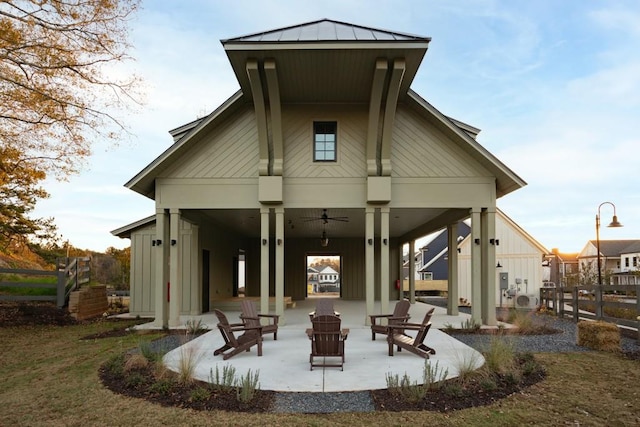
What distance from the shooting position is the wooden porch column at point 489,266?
11.1 metres

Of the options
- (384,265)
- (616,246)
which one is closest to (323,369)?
(384,265)

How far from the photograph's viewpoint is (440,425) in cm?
450

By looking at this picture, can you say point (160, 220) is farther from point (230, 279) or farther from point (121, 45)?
point (230, 279)

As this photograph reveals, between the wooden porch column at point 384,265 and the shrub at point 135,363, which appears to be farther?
the wooden porch column at point 384,265

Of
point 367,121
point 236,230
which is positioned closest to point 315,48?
point 367,121

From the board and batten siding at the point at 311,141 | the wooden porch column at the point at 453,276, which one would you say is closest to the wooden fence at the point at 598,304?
the wooden porch column at the point at 453,276

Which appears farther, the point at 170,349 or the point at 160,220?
the point at 160,220

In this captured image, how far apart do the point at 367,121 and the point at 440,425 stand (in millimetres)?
8146

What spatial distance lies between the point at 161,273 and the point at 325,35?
22.9 ft

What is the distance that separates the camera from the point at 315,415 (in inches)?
187

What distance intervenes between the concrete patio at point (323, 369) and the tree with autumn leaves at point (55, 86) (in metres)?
7.78

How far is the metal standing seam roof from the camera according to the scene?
9227mm

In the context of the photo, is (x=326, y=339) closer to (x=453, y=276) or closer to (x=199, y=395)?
(x=199, y=395)

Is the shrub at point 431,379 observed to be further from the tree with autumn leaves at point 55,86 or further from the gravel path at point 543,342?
the tree with autumn leaves at point 55,86
